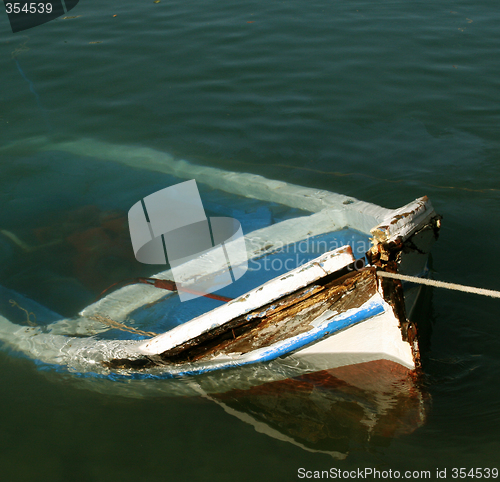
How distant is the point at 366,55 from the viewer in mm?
6746

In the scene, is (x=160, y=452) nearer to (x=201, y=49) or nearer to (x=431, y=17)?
(x=201, y=49)

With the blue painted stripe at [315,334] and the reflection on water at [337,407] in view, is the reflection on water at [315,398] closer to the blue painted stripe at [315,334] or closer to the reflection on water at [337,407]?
the reflection on water at [337,407]

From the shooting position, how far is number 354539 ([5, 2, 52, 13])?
8.64 m

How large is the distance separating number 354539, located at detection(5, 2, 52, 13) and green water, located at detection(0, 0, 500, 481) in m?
0.42

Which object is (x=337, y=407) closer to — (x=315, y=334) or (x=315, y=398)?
(x=315, y=398)

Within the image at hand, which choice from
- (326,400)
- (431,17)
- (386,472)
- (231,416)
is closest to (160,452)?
(231,416)

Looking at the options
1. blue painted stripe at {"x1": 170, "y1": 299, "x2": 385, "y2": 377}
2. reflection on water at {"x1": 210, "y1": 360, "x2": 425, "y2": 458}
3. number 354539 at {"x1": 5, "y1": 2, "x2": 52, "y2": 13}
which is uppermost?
number 354539 at {"x1": 5, "y1": 2, "x2": 52, "y2": 13}

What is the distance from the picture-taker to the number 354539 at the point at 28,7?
8.64 meters

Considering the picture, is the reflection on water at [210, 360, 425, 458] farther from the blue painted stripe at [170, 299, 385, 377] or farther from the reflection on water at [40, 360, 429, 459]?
the blue painted stripe at [170, 299, 385, 377]

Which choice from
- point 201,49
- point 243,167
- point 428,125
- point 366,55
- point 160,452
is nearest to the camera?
point 160,452

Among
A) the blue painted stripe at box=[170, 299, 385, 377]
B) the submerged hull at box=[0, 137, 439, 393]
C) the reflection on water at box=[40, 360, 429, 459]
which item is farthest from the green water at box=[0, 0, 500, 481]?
the blue painted stripe at box=[170, 299, 385, 377]

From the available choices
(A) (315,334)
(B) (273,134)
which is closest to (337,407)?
(A) (315,334)

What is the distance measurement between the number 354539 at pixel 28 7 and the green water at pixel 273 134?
1.38ft

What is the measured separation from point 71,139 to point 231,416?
4162mm
